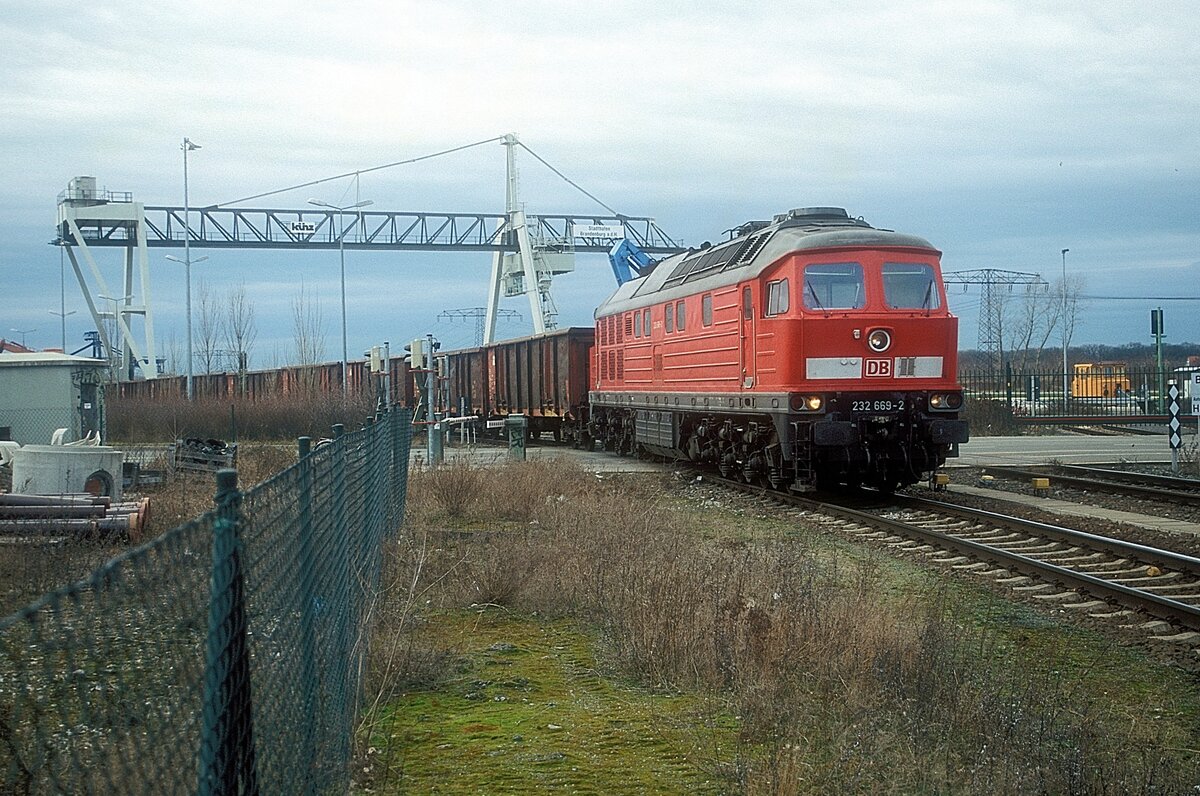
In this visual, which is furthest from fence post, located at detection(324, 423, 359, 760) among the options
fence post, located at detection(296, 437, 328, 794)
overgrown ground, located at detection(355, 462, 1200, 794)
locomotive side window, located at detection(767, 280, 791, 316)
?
locomotive side window, located at detection(767, 280, 791, 316)

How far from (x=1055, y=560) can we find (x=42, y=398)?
21591mm

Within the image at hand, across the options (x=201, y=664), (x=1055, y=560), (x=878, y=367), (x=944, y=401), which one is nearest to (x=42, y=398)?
(x=878, y=367)

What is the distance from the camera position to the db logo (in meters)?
16.6

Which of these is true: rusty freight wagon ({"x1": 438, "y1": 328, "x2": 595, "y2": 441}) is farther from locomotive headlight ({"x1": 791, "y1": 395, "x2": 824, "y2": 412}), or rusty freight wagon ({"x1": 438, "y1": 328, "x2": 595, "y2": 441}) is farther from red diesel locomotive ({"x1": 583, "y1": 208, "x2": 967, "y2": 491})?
locomotive headlight ({"x1": 791, "y1": 395, "x2": 824, "y2": 412})

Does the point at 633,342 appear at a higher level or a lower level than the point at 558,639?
higher

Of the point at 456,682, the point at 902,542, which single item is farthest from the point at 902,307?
the point at 456,682

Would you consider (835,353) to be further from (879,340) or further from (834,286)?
(834,286)

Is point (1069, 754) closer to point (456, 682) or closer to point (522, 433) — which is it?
point (456, 682)

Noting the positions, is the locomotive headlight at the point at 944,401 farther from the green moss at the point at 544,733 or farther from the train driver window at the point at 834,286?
the green moss at the point at 544,733

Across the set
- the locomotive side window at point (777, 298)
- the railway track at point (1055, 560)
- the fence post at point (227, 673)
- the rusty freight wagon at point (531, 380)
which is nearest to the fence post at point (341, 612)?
the fence post at point (227, 673)

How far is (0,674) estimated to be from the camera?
6.48 ft

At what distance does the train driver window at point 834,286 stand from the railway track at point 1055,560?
2.67 m

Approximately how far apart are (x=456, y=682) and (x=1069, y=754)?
338 centimetres

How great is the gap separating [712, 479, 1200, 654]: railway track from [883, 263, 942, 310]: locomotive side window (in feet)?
8.78
